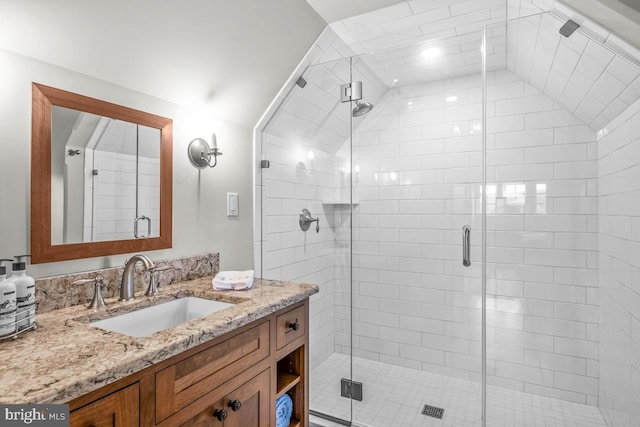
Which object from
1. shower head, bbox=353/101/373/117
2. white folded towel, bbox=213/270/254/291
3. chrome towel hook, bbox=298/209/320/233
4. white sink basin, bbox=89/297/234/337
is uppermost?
shower head, bbox=353/101/373/117

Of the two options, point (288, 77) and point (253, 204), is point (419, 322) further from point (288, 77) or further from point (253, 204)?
point (288, 77)

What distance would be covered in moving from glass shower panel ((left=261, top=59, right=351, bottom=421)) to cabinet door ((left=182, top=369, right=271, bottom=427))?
933 mm

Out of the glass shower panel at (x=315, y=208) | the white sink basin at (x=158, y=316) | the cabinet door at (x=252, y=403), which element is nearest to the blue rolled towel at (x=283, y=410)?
the cabinet door at (x=252, y=403)

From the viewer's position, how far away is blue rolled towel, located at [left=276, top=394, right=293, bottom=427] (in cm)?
159

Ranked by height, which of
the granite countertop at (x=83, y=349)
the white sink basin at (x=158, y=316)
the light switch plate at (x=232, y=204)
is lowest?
the white sink basin at (x=158, y=316)

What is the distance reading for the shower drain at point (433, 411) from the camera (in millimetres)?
2070

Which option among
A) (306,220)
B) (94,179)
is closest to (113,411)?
(94,179)

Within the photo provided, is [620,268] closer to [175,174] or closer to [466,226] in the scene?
[466,226]

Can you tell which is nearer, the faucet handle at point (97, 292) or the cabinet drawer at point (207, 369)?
the cabinet drawer at point (207, 369)

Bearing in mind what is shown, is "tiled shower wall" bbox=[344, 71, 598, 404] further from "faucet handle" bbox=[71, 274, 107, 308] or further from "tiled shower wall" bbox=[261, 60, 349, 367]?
"faucet handle" bbox=[71, 274, 107, 308]

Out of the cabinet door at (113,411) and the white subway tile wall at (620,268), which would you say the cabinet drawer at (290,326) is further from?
the white subway tile wall at (620,268)

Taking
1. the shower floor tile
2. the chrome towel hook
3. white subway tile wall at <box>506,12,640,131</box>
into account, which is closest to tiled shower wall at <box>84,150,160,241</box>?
the chrome towel hook

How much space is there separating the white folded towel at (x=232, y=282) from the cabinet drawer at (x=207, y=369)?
301 mm

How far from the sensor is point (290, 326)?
1557 mm
